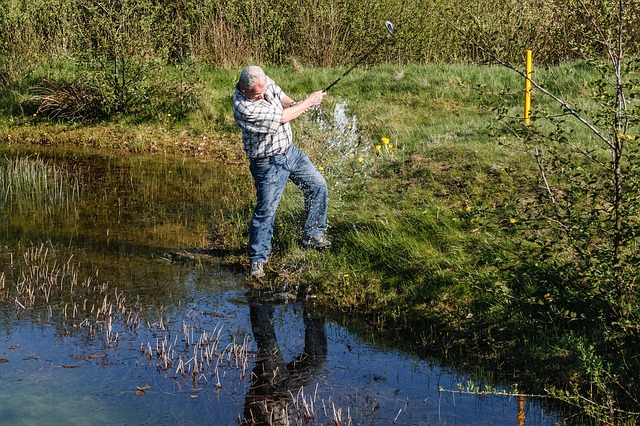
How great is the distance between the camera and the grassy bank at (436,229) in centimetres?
621

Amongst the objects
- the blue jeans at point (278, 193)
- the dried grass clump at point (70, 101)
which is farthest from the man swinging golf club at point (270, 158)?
the dried grass clump at point (70, 101)

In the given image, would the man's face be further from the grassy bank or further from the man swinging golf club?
the grassy bank

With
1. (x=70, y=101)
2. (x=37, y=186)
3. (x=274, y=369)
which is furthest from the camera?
(x=70, y=101)

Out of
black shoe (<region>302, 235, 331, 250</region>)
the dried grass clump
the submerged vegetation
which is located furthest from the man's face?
the dried grass clump

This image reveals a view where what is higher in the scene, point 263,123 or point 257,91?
point 257,91

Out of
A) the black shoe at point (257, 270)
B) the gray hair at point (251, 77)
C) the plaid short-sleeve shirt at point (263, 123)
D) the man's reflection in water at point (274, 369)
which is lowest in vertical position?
the man's reflection in water at point (274, 369)

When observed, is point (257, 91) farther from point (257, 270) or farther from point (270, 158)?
point (257, 270)

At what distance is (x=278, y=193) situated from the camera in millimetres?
8383

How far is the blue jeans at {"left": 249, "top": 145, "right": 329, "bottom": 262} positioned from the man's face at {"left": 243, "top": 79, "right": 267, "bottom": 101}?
0.62 m

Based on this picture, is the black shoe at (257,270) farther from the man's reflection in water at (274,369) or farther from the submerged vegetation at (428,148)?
the man's reflection in water at (274,369)

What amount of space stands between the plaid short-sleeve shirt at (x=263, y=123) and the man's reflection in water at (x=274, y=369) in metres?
1.51

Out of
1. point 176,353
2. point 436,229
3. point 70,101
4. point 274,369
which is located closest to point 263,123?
point 436,229

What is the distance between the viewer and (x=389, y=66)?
58.2 ft

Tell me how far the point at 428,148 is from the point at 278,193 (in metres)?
3.10
